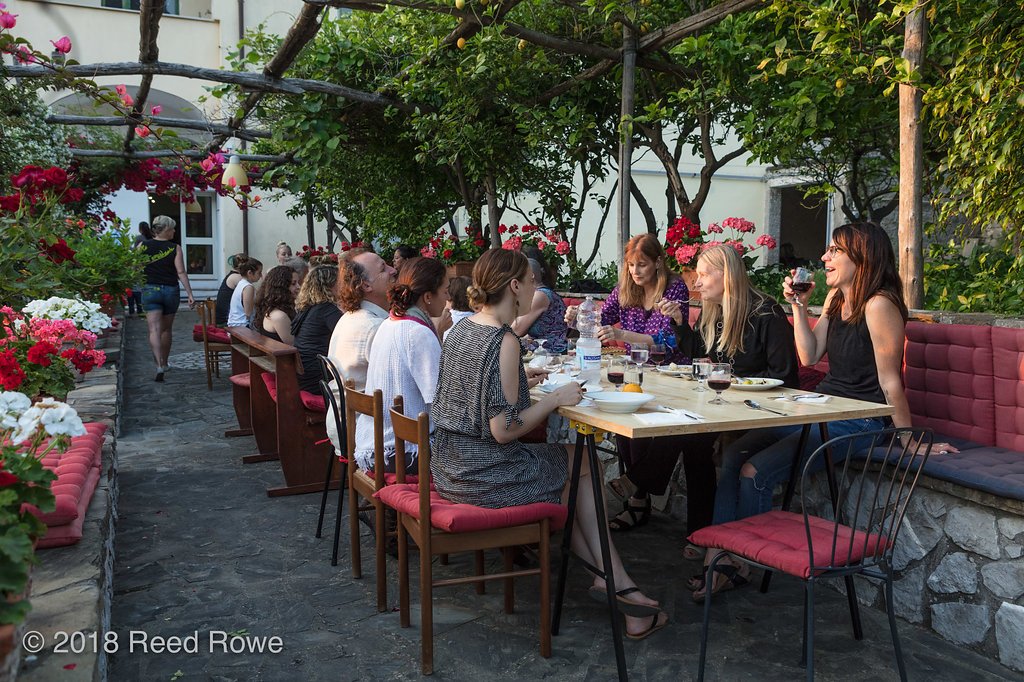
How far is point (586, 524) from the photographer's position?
3289 millimetres

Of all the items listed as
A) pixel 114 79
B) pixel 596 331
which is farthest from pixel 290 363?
pixel 114 79

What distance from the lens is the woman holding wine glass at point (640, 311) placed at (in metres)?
4.55

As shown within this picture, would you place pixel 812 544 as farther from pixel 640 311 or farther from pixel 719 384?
pixel 640 311

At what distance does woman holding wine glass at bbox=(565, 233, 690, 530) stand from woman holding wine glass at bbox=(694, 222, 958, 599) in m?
0.90

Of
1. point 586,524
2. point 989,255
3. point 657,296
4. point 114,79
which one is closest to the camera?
point 586,524

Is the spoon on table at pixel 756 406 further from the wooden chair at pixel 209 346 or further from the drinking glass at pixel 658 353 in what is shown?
the wooden chair at pixel 209 346

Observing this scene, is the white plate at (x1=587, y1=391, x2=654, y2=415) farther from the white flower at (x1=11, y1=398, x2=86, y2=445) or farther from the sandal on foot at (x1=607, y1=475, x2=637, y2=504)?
the white flower at (x1=11, y1=398, x2=86, y2=445)

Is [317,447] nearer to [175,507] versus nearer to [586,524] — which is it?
[175,507]

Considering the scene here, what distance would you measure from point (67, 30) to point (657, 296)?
1704 centimetres

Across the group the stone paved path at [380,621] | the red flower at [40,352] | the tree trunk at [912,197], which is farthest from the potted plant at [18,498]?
the tree trunk at [912,197]

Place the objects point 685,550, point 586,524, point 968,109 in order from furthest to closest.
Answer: point 968,109, point 685,550, point 586,524

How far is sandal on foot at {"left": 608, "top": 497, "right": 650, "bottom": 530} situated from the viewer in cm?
449

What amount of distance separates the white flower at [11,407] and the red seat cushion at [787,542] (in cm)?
205

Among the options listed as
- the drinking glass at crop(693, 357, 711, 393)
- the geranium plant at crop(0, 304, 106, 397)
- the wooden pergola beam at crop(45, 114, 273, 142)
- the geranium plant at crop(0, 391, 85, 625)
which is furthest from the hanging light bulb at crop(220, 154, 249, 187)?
the geranium plant at crop(0, 391, 85, 625)
